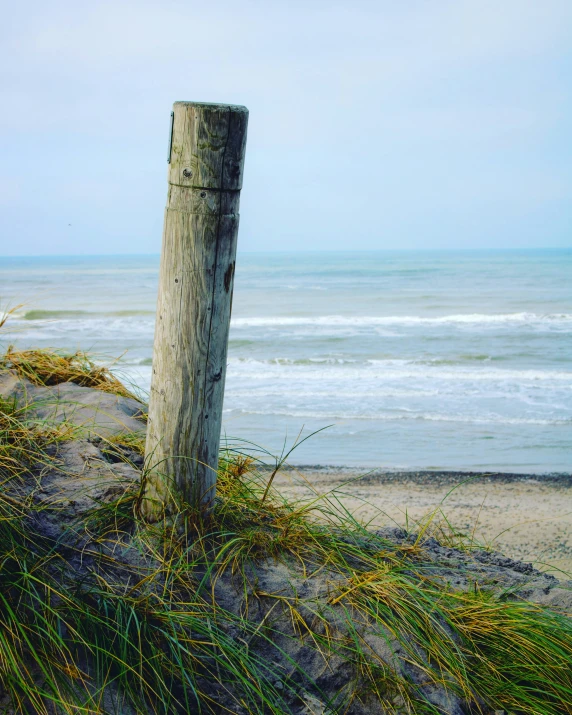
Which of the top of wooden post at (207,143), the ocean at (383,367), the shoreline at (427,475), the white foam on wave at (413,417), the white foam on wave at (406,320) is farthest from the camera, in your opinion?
the white foam on wave at (406,320)

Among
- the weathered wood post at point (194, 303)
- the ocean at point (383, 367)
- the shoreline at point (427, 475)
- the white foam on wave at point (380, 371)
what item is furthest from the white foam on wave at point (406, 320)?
the weathered wood post at point (194, 303)

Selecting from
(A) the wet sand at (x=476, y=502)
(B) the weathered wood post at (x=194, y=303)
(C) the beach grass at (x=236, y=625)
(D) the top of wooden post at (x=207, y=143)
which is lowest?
(A) the wet sand at (x=476, y=502)

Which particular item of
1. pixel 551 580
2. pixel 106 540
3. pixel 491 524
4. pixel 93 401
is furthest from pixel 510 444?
pixel 106 540

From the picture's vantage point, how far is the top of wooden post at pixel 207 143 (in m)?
2.60

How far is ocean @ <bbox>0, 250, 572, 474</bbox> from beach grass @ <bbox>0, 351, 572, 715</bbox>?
100 centimetres

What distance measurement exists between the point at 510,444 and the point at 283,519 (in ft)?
21.0

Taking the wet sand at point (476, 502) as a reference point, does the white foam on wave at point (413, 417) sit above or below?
above

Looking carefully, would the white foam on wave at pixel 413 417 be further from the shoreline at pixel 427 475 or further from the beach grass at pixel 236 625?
the beach grass at pixel 236 625

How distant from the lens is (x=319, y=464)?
303 inches

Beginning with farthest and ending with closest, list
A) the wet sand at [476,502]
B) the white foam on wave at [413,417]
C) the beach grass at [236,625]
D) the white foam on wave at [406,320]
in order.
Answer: the white foam on wave at [406,320], the white foam on wave at [413,417], the wet sand at [476,502], the beach grass at [236,625]

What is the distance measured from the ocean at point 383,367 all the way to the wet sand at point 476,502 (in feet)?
1.52

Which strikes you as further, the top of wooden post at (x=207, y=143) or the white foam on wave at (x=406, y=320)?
the white foam on wave at (x=406, y=320)

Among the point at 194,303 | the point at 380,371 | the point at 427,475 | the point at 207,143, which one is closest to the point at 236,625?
the point at 194,303

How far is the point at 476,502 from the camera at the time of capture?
21.8 feet
